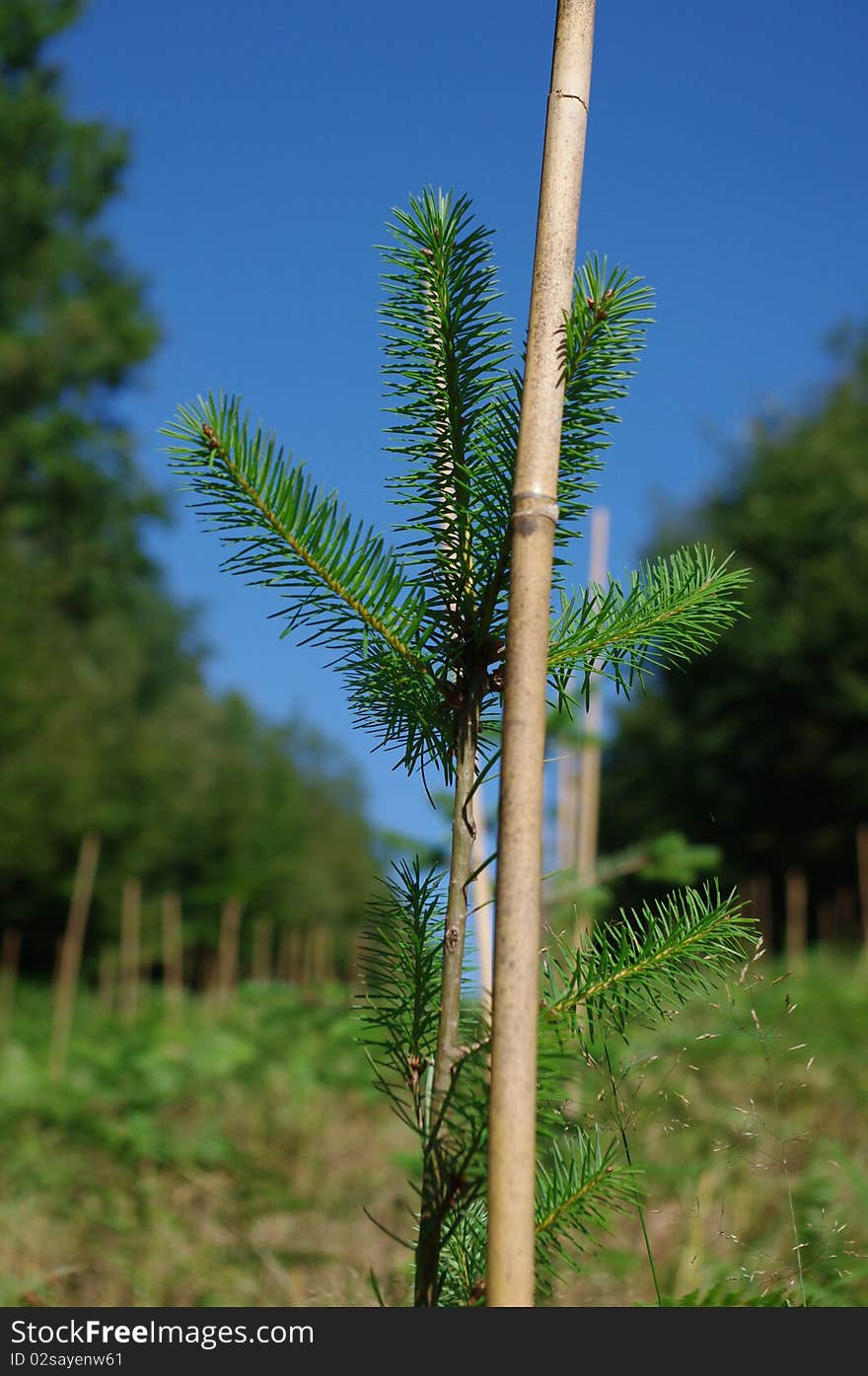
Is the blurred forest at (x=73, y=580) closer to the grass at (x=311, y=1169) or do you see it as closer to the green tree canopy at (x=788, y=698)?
the green tree canopy at (x=788, y=698)

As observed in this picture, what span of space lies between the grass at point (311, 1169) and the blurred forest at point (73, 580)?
37.2ft

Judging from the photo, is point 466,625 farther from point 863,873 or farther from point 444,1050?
point 863,873

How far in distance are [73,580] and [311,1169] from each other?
17.4 m

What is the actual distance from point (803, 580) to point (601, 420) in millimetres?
20538

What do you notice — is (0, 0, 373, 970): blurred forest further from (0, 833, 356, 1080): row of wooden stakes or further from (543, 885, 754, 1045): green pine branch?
(543, 885, 754, 1045): green pine branch

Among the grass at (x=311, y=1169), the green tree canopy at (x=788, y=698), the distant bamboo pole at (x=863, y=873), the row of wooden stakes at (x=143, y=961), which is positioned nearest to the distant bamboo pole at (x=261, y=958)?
the row of wooden stakes at (x=143, y=961)

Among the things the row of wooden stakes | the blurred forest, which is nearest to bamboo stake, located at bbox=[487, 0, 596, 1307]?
the row of wooden stakes

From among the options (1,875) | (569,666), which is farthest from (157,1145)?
(1,875)

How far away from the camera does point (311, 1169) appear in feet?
15.4

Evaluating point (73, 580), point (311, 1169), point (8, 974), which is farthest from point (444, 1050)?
point (73, 580)

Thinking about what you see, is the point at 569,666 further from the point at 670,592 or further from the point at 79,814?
the point at 79,814

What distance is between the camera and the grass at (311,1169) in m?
2.25

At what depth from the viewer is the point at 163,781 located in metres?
21.0

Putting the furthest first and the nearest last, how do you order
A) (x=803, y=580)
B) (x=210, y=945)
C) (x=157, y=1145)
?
1. (x=210, y=945)
2. (x=803, y=580)
3. (x=157, y=1145)
